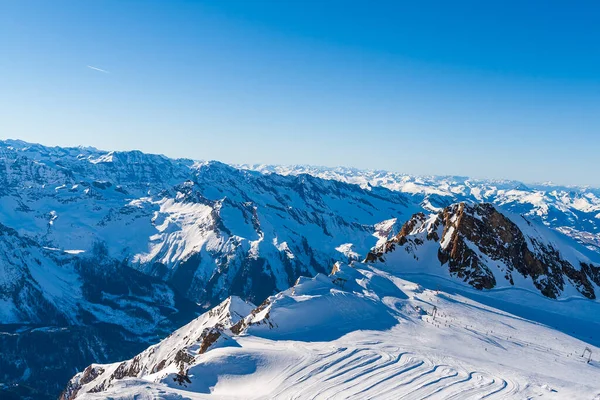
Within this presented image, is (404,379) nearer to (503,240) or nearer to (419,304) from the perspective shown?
(419,304)

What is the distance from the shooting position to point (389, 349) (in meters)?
51.2

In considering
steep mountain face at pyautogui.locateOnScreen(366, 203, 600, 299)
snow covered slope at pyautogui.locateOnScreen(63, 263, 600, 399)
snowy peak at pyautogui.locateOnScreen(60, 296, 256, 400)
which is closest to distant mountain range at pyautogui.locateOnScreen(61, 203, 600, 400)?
snow covered slope at pyautogui.locateOnScreen(63, 263, 600, 399)

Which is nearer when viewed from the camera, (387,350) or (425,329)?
(387,350)

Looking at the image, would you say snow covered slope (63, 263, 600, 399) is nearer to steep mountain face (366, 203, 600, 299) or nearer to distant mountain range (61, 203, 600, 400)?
distant mountain range (61, 203, 600, 400)

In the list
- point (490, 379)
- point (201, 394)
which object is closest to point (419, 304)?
point (490, 379)

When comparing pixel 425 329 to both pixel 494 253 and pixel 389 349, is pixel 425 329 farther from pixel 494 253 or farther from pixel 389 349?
pixel 494 253

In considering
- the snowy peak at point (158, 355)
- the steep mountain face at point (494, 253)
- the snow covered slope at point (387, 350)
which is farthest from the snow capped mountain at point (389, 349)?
the snowy peak at point (158, 355)

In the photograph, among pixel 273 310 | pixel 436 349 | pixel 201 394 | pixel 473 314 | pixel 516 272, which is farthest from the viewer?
pixel 516 272

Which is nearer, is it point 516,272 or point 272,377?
point 272,377

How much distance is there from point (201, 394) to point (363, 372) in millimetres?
19148

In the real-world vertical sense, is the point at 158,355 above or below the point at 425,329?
below

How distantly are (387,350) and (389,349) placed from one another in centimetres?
49

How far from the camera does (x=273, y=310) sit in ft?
204

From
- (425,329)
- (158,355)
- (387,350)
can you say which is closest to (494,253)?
(425,329)
